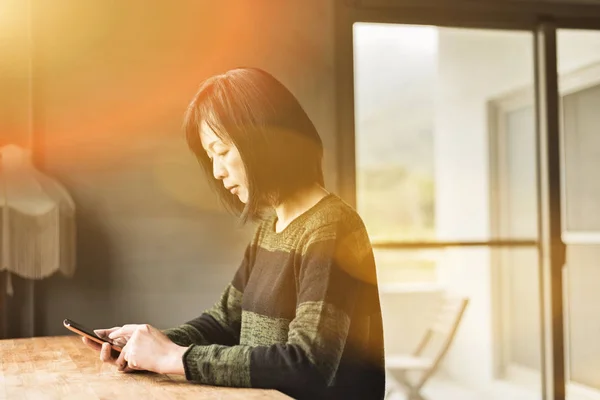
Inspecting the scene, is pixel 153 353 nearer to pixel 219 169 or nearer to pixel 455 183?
pixel 219 169

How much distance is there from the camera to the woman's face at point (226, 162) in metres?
1.78

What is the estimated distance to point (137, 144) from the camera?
3145mm

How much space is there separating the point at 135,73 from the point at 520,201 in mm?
2902

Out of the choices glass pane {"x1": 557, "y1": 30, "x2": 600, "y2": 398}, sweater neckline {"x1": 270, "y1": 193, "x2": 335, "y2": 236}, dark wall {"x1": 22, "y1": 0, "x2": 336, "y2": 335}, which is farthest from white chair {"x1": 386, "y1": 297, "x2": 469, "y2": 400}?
sweater neckline {"x1": 270, "y1": 193, "x2": 335, "y2": 236}

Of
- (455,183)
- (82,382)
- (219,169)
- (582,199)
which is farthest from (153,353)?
(455,183)

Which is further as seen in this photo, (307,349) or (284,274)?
(284,274)

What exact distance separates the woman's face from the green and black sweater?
0.49 ft

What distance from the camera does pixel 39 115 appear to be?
3.04 meters

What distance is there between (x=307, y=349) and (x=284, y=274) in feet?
0.83

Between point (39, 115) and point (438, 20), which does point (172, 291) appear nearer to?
point (39, 115)

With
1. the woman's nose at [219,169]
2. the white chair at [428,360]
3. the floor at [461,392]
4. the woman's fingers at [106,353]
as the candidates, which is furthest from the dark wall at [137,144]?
the floor at [461,392]

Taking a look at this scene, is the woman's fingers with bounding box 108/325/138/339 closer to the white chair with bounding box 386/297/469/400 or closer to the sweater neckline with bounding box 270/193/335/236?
the sweater neckline with bounding box 270/193/335/236

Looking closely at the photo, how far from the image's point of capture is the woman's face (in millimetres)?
1784

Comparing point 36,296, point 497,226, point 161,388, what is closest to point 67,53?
point 36,296
